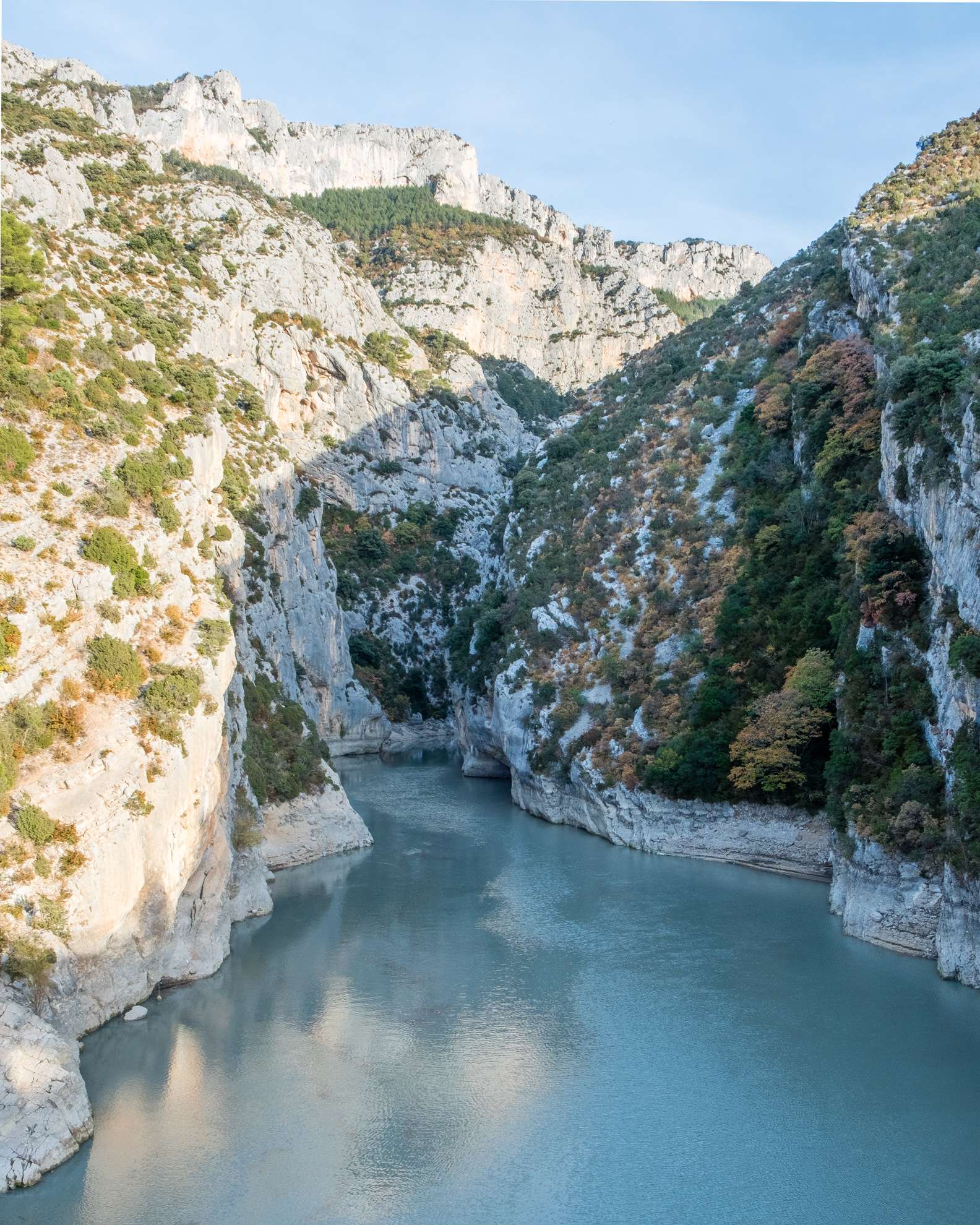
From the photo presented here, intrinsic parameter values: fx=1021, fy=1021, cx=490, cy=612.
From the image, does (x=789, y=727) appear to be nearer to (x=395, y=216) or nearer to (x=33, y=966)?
(x=33, y=966)

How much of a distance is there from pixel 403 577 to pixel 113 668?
61236mm

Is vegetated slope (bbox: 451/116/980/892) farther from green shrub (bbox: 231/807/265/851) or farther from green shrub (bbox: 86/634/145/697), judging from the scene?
green shrub (bbox: 86/634/145/697)

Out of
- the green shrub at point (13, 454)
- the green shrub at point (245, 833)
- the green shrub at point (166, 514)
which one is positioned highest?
the green shrub at point (13, 454)

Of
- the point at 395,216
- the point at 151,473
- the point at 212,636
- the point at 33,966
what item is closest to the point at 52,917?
the point at 33,966

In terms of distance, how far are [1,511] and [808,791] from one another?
1131 inches

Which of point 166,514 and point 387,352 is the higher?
point 387,352

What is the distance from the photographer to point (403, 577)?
8556 cm

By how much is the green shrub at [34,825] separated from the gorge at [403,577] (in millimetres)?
69

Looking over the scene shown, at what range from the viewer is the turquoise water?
18.3m

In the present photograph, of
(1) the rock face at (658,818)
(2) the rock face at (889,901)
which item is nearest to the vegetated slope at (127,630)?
(1) the rock face at (658,818)

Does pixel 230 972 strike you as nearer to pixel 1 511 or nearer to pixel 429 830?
pixel 1 511

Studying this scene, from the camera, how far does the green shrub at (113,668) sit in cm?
2428

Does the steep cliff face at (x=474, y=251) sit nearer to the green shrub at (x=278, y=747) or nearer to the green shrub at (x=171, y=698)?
the green shrub at (x=278, y=747)

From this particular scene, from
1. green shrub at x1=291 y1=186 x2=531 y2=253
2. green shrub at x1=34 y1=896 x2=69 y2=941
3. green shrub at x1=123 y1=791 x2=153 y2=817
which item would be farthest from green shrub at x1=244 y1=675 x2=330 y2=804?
green shrub at x1=291 y1=186 x2=531 y2=253
